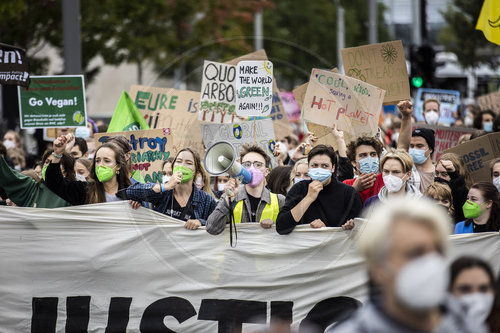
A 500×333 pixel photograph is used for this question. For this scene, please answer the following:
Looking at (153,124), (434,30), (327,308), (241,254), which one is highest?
(434,30)

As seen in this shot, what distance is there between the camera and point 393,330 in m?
2.58

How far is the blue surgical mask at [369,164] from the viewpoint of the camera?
6633mm

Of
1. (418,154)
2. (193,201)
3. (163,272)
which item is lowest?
(163,272)

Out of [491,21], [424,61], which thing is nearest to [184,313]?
[491,21]

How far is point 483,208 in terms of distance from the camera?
5988 millimetres

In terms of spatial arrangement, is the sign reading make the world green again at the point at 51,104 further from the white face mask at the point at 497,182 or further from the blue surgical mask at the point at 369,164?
the white face mask at the point at 497,182

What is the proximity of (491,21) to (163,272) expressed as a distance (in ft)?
14.4

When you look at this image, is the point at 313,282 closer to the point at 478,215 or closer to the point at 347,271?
the point at 347,271

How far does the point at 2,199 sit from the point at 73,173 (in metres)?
0.88

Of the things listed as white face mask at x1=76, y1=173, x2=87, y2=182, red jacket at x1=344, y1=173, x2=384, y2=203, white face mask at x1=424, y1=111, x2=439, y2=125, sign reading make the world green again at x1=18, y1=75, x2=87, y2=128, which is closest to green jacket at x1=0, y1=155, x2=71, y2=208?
white face mask at x1=76, y1=173, x2=87, y2=182

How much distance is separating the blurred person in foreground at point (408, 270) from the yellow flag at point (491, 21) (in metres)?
6.13

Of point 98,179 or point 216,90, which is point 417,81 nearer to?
point 216,90

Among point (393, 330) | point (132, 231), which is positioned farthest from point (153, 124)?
point (393, 330)

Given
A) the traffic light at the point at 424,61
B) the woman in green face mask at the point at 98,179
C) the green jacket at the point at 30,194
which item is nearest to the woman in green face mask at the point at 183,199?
the woman in green face mask at the point at 98,179
